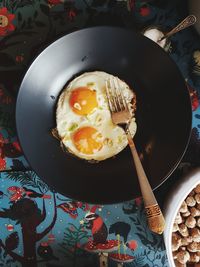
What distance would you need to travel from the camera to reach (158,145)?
1156 mm

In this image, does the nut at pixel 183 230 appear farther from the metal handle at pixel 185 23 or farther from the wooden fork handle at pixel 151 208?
the metal handle at pixel 185 23

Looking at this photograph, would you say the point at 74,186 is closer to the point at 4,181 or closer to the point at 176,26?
the point at 4,181

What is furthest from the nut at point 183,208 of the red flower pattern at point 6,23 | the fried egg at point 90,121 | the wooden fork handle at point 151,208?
the red flower pattern at point 6,23

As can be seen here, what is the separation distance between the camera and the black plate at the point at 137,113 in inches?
42.7

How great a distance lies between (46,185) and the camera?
3.84 feet

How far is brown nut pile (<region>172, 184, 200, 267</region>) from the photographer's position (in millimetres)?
1153

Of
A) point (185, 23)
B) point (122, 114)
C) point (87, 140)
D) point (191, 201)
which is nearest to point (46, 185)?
point (87, 140)

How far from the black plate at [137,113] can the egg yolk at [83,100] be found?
5cm

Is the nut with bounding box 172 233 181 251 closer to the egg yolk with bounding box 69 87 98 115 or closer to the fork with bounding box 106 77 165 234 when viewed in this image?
the fork with bounding box 106 77 165 234

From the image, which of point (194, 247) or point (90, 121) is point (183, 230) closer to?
point (194, 247)

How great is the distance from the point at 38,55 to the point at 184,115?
38 centimetres

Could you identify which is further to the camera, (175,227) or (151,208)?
(175,227)

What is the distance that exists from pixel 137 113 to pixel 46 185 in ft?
0.98

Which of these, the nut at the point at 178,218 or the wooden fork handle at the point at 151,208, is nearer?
the wooden fork handle at the point at 151,208
